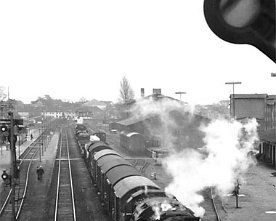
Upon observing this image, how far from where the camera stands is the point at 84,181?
109 ft

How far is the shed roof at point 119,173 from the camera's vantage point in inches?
719

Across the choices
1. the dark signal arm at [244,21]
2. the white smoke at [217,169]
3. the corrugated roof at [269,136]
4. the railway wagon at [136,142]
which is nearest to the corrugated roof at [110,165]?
the white smoke at [217,169]

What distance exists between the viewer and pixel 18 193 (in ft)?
84.9

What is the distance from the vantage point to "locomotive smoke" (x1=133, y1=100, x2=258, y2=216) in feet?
82.4

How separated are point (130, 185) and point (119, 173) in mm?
3479

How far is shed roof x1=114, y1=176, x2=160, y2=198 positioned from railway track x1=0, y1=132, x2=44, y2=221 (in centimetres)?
445

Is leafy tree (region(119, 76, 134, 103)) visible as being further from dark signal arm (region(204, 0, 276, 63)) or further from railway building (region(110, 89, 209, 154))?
dark signal arm (region(204, 0, 276, 63))

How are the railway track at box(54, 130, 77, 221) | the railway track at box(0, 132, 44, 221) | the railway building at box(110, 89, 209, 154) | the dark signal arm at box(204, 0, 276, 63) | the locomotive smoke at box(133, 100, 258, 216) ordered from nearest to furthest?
the dark signal arm at box(204, 0, 276, 63) < the railway track at box(0, 132, 44, 221) < the railway track at box(54, 130, 77, 221) < the locomotive smoke at box(133, 100, 258, 216) < the railway building at box(110, 89, 209, 154)

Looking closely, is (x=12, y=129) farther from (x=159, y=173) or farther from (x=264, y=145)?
(x=264, y=145)

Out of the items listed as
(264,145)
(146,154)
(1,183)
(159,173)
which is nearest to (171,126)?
(146,154)

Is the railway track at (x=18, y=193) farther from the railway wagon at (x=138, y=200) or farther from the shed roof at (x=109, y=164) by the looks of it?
the shed roof at (x=109, y=164)


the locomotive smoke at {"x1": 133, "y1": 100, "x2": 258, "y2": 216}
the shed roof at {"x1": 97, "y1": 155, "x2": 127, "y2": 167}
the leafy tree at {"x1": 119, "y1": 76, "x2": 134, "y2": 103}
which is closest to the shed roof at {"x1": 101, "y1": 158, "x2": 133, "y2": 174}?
the shed roof at {"x1": 97, "y1": 155, "x2": 127, "y2": 167}

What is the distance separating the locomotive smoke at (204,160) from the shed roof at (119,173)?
247 centimetres

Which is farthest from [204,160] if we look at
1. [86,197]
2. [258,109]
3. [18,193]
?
[258,109]
